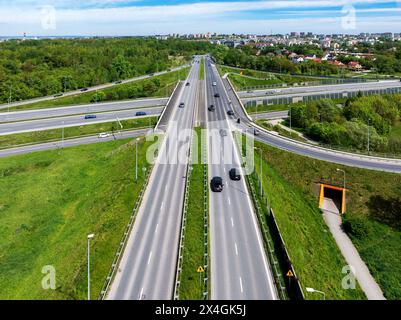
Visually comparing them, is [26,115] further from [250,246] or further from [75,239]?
[250,246]

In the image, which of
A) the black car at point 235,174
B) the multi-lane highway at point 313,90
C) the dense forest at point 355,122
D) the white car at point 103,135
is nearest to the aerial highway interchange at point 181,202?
the black car at point 235,174

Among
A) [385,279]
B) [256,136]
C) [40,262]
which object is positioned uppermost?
[256,136]

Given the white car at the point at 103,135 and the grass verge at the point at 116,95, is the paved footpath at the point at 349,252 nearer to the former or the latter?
the white car at the point at 103,135

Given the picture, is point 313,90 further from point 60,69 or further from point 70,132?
point 60,69

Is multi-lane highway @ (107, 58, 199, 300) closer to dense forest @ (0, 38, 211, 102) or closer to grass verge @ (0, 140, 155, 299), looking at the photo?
grass verge @ (0, 140, 155, 299)

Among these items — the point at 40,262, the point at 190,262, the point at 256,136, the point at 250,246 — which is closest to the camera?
the point at 190,262

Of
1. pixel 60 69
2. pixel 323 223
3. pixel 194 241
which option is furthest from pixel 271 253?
pixel 60 69

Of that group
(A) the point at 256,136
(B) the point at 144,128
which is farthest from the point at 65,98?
(A) the point at 256,136
